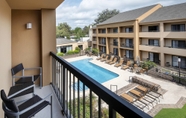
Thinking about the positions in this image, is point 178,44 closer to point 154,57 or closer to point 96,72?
point 154,57

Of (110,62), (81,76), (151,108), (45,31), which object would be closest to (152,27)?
(110,62)

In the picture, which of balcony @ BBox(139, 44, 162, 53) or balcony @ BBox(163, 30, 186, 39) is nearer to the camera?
balcony @ BBox(163, 30, 186, 39)

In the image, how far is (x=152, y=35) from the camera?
1362cm

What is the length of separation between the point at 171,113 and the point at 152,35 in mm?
9546

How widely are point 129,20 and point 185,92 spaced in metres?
9.72

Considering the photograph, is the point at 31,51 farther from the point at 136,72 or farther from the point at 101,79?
the point at 136,72

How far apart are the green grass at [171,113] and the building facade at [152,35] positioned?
710cm

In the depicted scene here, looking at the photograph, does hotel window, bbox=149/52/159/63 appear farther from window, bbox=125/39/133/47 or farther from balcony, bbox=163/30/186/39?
window, bbox=125/39/133/47

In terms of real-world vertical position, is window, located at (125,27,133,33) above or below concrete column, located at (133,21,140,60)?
above

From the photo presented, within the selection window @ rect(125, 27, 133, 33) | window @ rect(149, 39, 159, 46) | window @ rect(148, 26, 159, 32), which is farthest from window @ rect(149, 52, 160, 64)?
window @ rect(125, 27, 133, 33)

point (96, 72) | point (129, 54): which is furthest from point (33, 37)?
point (129, 54)

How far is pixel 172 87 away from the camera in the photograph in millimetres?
8414

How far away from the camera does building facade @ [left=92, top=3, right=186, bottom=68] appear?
38.7 ft

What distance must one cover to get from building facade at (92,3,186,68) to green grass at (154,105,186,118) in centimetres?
710
